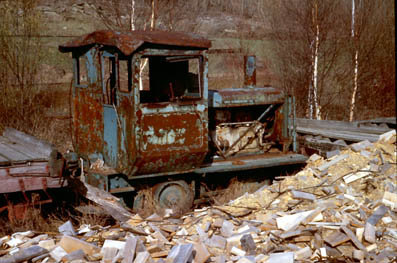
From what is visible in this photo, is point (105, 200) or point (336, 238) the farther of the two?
point (105, 200)

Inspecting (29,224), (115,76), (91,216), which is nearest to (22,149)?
(29,224)

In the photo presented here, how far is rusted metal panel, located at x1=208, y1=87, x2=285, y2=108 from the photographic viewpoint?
7.81 m

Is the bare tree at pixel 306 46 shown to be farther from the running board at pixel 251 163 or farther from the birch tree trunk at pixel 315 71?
the running board at pixel 251 163

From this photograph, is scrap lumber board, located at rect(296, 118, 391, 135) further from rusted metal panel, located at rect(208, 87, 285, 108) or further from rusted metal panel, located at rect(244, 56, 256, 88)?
rusted metal panel, located at rect(244, 56, 256, 88)

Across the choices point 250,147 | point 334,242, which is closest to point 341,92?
point 250,147

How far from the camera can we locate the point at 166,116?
22.2 ft

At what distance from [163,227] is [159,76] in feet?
11.0

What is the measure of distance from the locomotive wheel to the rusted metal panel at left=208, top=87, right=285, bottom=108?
1547 mm

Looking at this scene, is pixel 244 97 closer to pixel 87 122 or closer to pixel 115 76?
pixel 115 76

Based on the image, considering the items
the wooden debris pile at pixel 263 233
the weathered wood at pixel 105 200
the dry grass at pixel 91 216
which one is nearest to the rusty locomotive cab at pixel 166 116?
the weathered wood at pixel 105 200

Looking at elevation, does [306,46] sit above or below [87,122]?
above

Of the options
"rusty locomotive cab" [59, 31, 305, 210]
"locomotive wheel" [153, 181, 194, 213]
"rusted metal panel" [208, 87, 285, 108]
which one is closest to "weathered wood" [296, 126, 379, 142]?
"rusty locomotive cab" [59, 31, 305, 210]

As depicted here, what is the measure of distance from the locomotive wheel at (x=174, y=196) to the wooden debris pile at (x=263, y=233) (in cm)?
60

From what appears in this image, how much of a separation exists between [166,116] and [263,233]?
91.3 inches
